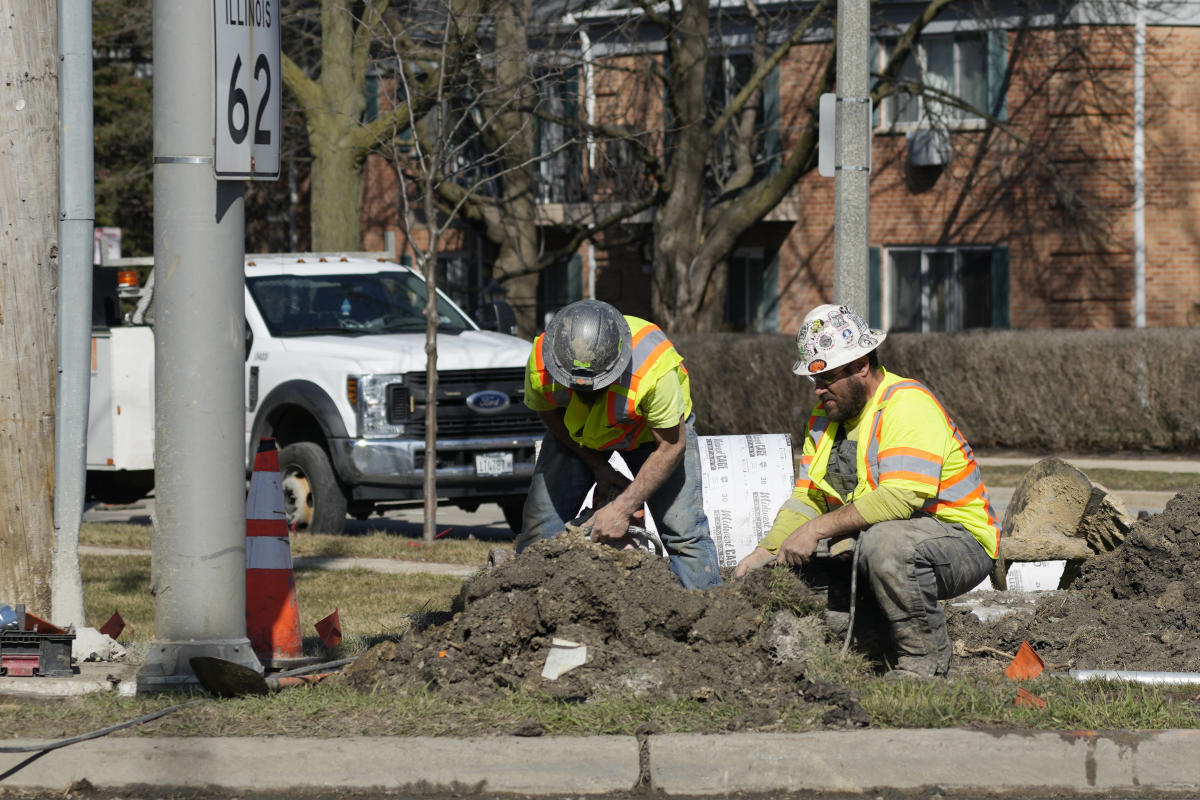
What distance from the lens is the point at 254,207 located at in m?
30.4

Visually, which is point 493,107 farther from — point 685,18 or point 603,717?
point 603,717

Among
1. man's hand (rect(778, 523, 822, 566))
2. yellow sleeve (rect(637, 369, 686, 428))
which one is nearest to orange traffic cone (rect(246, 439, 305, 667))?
yellow sleeve (rect(637, 369, 686, 428))

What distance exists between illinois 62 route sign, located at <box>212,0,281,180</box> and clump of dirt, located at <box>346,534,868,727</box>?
182 centimetres

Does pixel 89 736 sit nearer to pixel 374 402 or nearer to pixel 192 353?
pixel 192 353

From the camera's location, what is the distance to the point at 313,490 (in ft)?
39.2

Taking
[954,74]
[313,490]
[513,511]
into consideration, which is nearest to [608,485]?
[313,490]

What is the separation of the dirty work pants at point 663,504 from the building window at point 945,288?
17.0 meters

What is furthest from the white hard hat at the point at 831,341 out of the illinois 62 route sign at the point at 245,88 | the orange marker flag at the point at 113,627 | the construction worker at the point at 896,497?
the orange marker flag at the point at 113,627

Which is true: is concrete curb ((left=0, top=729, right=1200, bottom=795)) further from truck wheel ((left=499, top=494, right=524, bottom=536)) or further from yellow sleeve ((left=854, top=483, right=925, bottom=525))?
truck wheel ((left=499, top=494, right=524, bottom=536))

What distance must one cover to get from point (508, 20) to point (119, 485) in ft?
21.7

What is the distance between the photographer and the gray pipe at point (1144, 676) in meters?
5.95

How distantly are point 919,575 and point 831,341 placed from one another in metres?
0.94

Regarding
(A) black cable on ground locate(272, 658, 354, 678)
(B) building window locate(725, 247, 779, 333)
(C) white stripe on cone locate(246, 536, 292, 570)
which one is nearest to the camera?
(A) black cable on ground locate(272, 658, 354, 678)

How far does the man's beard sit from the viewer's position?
6.23m
